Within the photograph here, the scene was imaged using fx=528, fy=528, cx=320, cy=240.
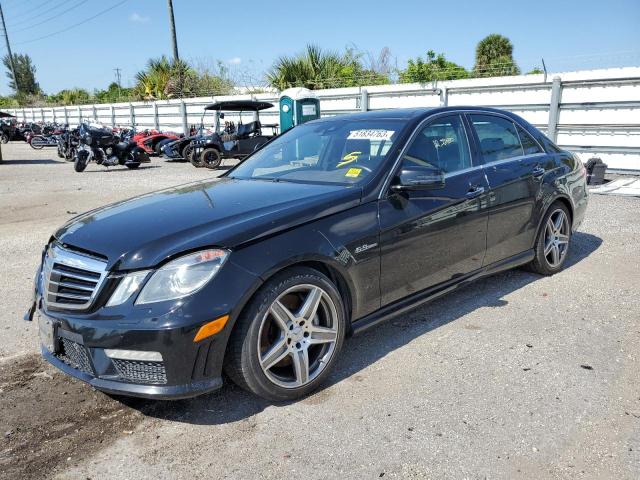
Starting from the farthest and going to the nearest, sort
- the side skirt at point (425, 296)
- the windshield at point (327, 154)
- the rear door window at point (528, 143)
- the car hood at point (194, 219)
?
the rear door window at point (528, 143) < the windshield at point (327, 154) < the side skirt at point (425, 296) < the car hood at point (194, 219)

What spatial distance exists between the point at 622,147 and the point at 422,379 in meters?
10.1

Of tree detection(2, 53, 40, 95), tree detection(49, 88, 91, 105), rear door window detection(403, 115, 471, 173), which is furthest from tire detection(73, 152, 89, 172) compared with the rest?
tree detection(2, 53, 40, 95)


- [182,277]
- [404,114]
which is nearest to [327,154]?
[404,114]

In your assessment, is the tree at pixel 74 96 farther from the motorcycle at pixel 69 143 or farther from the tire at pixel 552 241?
the tire at pixel 552 241

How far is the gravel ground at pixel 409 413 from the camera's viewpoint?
7.98ft

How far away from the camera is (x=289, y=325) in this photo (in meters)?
2.89

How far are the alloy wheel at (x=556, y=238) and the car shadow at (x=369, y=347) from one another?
231 mm

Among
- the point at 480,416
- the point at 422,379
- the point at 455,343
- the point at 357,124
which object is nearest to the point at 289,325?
the point at 422,379

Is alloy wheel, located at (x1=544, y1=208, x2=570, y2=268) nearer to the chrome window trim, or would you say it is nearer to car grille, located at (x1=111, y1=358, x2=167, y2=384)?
the chrome window trim

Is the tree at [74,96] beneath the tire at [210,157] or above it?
above

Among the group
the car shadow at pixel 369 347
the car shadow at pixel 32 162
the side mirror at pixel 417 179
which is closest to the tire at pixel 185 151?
the car shadow at pixel 32 162

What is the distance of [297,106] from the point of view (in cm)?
1351

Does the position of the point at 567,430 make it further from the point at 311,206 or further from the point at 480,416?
the point at 311,206

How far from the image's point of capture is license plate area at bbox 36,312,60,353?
2.72m
